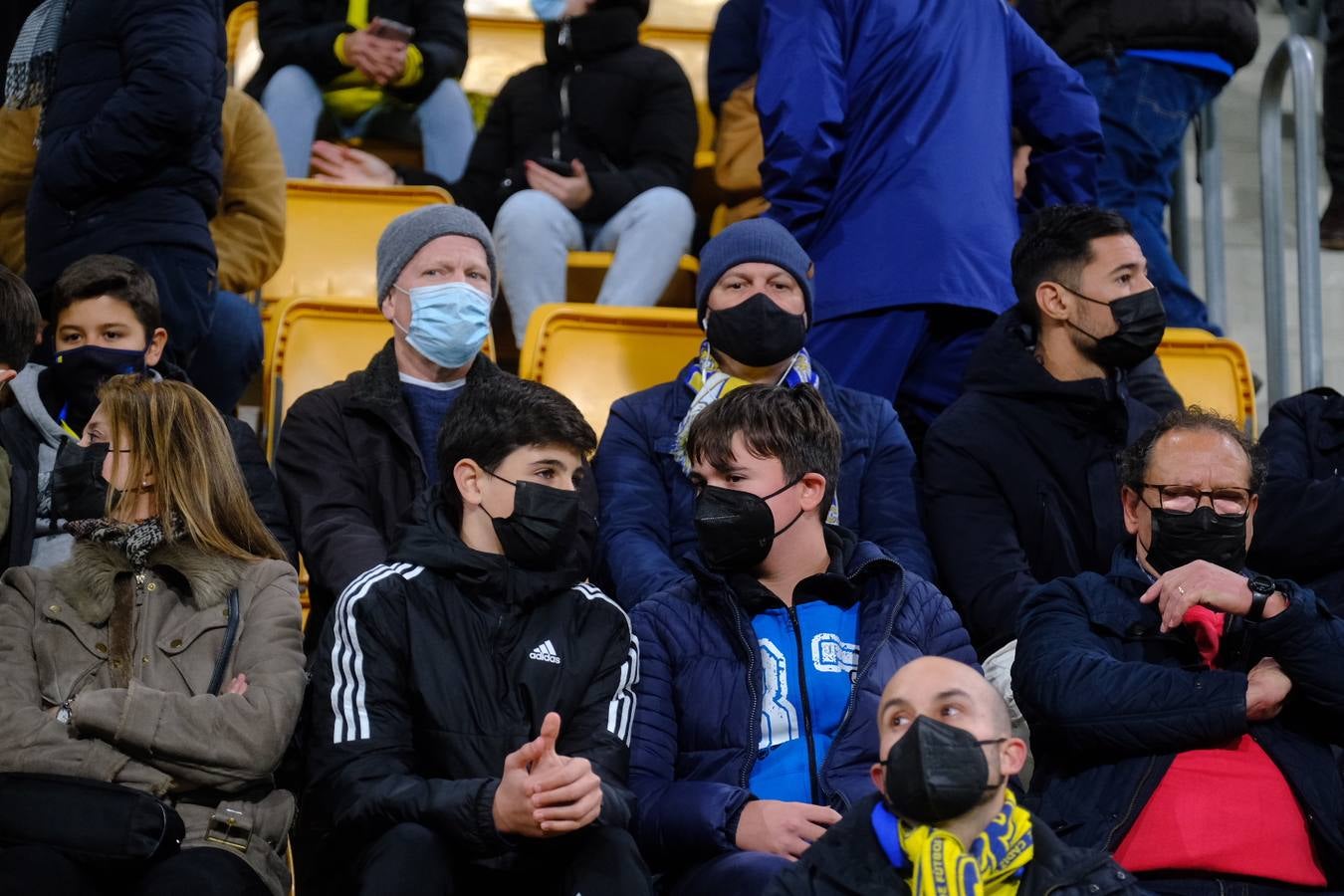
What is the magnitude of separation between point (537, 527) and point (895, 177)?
6.82ft

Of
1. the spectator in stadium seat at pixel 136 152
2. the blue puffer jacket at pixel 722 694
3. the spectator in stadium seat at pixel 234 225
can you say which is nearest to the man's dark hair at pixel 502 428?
the blue puffer jacket at pixel 722 694

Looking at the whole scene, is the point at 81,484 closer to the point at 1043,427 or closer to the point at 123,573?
the point at 123,573

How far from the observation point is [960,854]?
296 cm

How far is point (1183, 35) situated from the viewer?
6.43 metres

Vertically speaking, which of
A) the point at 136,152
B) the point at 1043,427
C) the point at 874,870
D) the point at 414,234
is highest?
the point at 136,152

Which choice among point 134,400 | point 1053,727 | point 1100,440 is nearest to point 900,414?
point 1100,440

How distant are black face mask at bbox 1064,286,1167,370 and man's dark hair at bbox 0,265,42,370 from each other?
2.53 m

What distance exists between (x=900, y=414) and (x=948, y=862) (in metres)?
2.75

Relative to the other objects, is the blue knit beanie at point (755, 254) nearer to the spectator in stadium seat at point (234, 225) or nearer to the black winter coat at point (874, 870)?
the spectator in stadium seat at point (234, 225)

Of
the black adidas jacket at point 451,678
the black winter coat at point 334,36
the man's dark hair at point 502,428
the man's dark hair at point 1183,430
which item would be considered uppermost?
the black winter coat at point 334,36

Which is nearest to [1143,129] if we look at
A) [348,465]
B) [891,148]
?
[891,148]

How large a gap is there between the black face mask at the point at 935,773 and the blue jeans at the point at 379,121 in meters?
4.74

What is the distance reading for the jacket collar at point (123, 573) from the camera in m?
3.69

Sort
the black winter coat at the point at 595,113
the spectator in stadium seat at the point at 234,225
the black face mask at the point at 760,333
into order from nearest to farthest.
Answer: the black face mask at the point at 760,333 → the spectator in stadium seat at the point at 234,225 → the black winter coat at the point at 595,113
